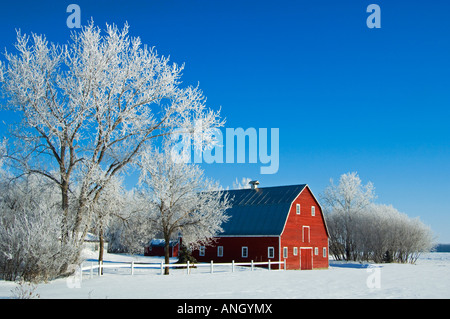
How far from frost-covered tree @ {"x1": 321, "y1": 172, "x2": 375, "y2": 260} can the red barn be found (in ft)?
59.2

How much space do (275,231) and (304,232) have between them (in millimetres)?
4762

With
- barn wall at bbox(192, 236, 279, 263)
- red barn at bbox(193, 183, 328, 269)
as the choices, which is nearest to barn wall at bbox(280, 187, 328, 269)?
red barn at bbox(193, 183, 328, 269)

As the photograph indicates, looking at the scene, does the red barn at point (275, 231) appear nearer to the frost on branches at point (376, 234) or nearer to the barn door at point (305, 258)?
the barn door at point (305, 258)

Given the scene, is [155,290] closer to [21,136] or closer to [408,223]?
[21,136]

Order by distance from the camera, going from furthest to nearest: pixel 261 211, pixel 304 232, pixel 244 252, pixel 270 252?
1. pixel 304 232
2. pixel 261 211
3. pixel 244 252
4. pixel 270 252

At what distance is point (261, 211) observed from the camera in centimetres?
4234

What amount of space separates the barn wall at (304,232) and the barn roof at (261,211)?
0.78 m

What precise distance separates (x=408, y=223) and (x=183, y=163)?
39.2 metres

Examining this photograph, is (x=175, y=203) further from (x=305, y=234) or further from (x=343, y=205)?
(x=343, y=205)

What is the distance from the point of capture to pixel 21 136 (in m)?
22.1

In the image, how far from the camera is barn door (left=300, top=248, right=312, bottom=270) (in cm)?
4206

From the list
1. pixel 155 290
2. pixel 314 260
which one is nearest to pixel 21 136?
pixel 155 290

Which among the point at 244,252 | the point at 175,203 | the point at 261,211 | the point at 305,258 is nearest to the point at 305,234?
the point at 305,258
